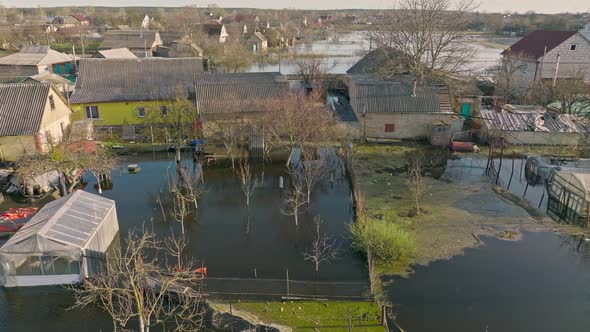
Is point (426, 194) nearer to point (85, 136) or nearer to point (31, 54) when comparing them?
point (85, 136)

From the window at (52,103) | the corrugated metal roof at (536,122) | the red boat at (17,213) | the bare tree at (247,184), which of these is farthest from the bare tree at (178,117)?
the corrugated metal roof at (536,122)

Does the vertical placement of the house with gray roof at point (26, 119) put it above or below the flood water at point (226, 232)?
above

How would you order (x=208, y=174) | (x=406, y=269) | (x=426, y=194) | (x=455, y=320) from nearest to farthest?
(x=455, y=320) → (x=406, y=269) → (x=426, y=194) → (x=208, y=174)

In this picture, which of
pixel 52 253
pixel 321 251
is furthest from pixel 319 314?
pixel 52 253

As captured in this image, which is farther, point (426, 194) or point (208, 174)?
point (208, 174)

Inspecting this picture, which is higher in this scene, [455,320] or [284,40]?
[284,40]

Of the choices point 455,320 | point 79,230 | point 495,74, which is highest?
point 495,74

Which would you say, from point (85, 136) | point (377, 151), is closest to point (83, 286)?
point (85, 136)

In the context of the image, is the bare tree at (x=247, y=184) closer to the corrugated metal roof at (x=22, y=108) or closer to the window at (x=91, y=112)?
the corrugated metal roof at (x=22, y=108)
